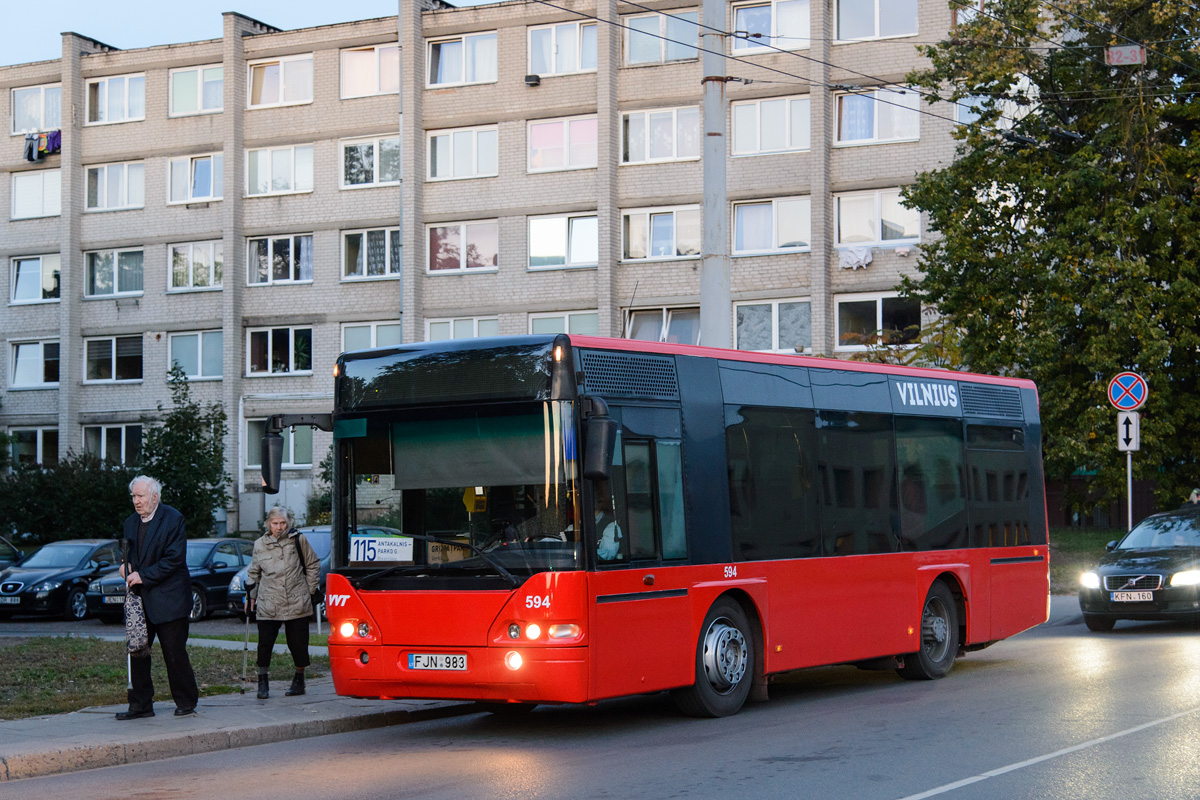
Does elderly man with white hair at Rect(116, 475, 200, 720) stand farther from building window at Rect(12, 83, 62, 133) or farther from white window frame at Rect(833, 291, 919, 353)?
building window at Rect(12, 83, 62, 133)

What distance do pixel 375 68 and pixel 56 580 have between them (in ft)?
73.1

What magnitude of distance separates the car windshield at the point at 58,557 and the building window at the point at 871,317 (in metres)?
19.1

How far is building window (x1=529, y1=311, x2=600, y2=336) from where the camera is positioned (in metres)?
41.2

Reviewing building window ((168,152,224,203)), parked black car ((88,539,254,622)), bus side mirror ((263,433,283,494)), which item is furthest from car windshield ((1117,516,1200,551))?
building window ((168,152,224,203))

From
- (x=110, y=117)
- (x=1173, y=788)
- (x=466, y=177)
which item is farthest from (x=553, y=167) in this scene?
(x=1173, y=788)

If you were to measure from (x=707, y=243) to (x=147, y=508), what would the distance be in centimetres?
760

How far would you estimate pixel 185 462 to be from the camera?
3888 cm

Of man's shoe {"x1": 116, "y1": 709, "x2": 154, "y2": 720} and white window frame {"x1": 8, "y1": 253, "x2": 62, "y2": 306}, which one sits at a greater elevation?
white window frame {"x1": 8, "y1": 253, "x2": 62, "y2": 306}

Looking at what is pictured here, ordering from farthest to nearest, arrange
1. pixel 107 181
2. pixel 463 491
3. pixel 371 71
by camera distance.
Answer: pixel 107 181 < pixel 371 71 < pixel 463 491

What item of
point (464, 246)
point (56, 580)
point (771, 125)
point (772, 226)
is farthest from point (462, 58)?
point (56, 580)

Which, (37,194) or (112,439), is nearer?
(112,439)

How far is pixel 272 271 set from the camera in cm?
4550

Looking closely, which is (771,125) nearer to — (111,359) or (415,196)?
(415,196)

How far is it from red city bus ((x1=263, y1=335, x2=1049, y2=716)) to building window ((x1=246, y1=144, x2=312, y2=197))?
33.7 metres
